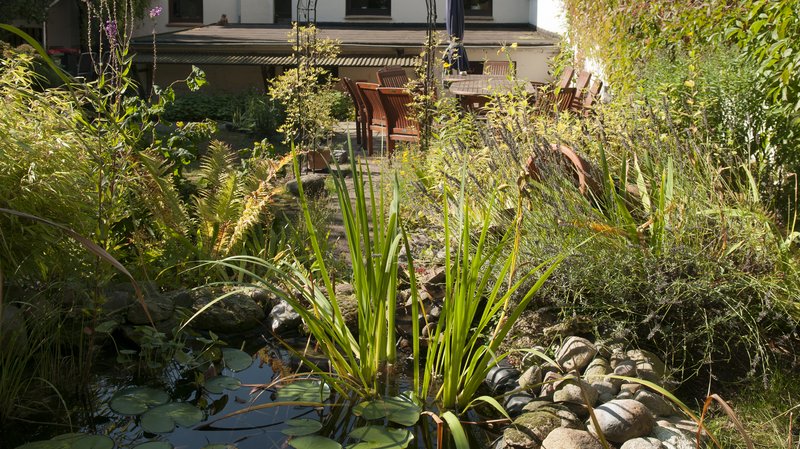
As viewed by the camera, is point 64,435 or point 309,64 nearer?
point 64,435

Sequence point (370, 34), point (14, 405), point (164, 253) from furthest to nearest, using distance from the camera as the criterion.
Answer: point (370, 34) → point (164, 253) → point (14, 405)

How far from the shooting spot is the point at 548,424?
3.08 m

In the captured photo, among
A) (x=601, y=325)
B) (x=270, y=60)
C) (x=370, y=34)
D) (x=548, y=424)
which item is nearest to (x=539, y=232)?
(x=601, y=325)

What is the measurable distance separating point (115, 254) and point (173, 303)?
42cm

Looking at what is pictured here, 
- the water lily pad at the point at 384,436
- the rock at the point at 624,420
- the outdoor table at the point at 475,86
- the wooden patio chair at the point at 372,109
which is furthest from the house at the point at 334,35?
the water lily pad at the point at 384,436

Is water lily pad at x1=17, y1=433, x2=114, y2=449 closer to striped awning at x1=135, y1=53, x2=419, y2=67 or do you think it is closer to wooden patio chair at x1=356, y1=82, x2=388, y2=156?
wooden patio chair at x1=356, y1=82, x2=388, y2=156

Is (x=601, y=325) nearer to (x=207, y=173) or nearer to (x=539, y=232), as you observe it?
(x=539, y=232)

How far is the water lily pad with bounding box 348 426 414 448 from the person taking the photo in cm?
296

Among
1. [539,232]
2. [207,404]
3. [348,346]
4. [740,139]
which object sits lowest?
[207,404]

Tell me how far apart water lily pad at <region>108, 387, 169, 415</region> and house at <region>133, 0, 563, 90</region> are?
1345 cm

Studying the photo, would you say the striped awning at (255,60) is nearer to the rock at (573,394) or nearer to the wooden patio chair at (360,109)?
the wooden patio chair at (360,109)

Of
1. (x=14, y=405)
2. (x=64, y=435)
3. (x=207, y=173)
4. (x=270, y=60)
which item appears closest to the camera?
(x=64, y=435)

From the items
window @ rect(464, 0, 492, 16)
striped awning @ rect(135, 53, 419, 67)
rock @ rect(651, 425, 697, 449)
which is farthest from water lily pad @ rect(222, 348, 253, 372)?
window @ rect(464, 0, 492, 16)

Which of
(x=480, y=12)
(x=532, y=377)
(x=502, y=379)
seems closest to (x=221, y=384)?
(x=502, y=379)
